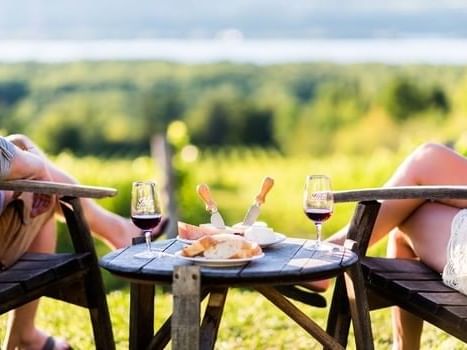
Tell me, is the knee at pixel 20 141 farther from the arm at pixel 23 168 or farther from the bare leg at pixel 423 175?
the bare leg at pixel 423 175

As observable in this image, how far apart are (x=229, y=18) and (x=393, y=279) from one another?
449 inches

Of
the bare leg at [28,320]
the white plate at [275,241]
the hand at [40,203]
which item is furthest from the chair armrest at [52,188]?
the white plate at [275,241]

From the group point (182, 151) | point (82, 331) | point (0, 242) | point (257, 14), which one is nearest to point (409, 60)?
point (257, 14)

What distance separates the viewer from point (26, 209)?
9.72 ft

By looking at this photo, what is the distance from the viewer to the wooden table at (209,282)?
2043 mm

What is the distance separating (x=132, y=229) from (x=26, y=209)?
1.65ft

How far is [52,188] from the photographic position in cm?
280

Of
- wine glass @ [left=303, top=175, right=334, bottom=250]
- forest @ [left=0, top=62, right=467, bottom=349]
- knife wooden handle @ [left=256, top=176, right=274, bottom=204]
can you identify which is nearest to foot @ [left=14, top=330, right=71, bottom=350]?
knife wooden handle @ [left=256, top=176, right=274, bottom=204]

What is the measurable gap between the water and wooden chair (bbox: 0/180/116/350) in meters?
10.7

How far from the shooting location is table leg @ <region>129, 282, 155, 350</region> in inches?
98.3

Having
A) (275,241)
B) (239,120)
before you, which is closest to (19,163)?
(275,241)

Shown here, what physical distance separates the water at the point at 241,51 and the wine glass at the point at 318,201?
36.2 ft

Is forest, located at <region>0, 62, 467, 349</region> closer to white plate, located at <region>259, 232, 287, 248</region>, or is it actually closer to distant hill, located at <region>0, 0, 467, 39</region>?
distant hill, located at <region>0, 0, 467, 39</region>

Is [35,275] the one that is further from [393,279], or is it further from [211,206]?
[393,279]
